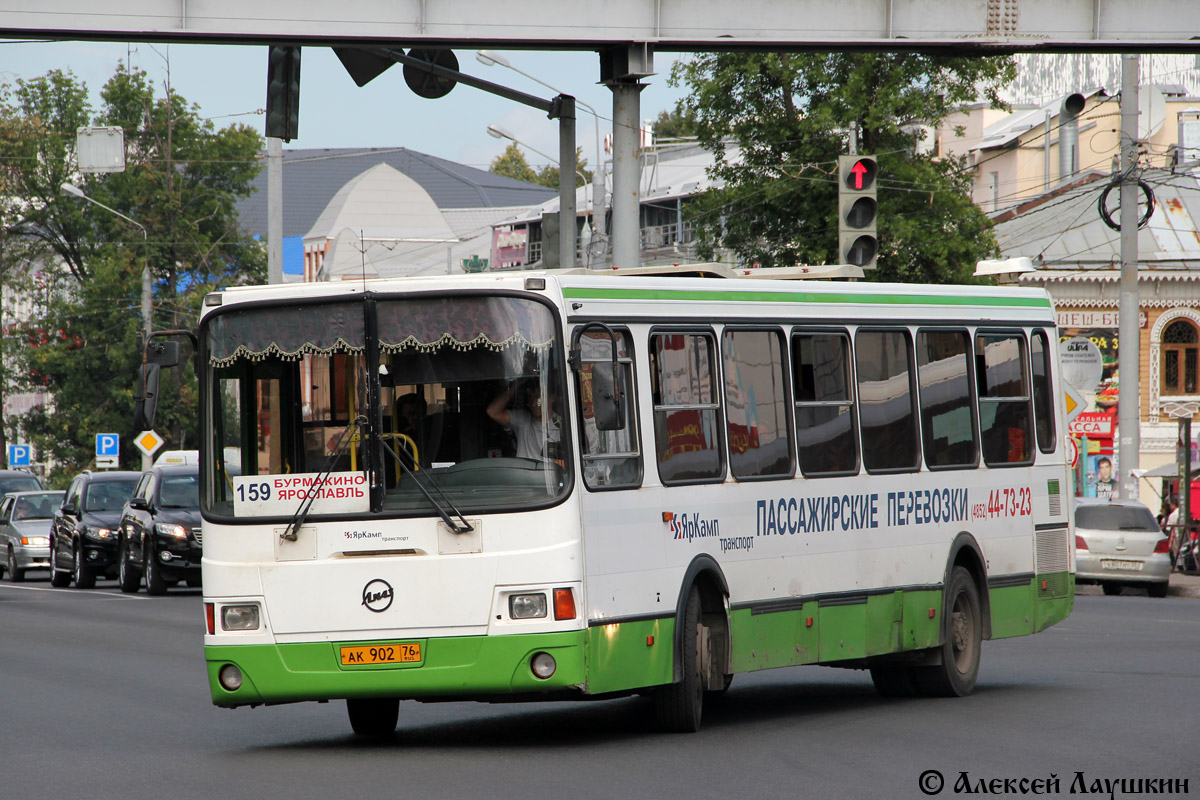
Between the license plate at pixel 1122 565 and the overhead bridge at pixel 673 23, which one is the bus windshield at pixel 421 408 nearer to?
the overhead bridge at pixel 673 23

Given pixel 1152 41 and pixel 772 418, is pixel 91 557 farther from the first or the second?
pixel 772 418

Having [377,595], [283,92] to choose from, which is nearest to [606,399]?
[377,595]

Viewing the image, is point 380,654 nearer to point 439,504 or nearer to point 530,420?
point 439,504

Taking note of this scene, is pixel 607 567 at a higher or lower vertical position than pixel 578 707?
higher

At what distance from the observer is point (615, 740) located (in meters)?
11.2

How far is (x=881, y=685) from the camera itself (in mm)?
14359

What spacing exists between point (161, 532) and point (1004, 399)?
17.6 m

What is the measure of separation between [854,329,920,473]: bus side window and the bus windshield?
3.27m

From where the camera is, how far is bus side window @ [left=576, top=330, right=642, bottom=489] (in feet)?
35.3

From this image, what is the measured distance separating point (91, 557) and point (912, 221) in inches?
679

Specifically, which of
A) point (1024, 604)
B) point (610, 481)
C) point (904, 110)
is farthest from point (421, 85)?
point (904, 110)

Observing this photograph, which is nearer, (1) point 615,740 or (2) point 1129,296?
(1) point 615,740

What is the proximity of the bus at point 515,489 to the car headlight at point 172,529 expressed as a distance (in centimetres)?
1816

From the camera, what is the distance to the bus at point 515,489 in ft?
34.4
